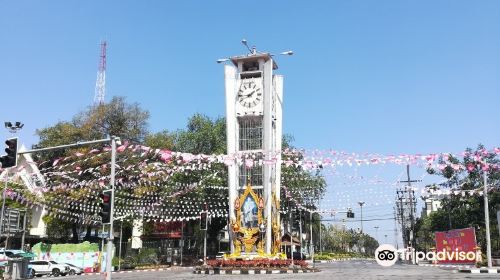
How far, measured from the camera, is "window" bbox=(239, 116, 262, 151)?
39.5 metres

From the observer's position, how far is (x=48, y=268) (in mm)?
36938

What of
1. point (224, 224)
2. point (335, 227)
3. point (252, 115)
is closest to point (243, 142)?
point (252, 115)

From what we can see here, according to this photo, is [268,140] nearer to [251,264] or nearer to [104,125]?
[251,264]

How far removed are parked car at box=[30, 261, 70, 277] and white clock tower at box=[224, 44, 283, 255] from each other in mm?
13636

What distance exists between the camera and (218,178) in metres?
42.4

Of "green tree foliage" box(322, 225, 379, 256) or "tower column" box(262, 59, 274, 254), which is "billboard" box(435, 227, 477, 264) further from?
"green tree foliage" box(322, 225, 379, 256)

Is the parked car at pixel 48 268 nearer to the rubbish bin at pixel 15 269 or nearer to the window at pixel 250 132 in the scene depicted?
the rubbish bin at pixel 15 269

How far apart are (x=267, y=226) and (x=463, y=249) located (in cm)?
1553

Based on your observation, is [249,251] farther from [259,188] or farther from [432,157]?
[432,157]

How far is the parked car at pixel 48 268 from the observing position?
119ft

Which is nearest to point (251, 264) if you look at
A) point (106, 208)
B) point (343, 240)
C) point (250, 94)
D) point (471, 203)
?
point (250, 94)

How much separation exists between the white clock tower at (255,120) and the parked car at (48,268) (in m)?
13.6

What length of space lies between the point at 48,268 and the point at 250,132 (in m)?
18.6

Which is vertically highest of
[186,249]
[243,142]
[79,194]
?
[243,142]
